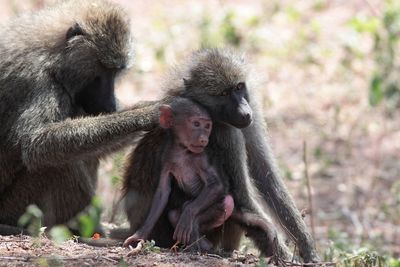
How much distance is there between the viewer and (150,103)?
6113 millimetres

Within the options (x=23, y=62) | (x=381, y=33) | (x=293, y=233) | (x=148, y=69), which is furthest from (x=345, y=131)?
(x=23, y=62)

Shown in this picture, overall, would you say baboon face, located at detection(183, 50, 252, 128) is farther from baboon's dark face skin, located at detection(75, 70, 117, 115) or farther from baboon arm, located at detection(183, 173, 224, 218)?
baboon's dark face skin, located at detection(75, 70, 117, 115)

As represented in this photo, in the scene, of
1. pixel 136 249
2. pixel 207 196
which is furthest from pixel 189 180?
pixel 136 249

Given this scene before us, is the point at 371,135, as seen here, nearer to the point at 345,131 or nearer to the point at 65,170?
the point at 345,131

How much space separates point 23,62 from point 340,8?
7.34 meters

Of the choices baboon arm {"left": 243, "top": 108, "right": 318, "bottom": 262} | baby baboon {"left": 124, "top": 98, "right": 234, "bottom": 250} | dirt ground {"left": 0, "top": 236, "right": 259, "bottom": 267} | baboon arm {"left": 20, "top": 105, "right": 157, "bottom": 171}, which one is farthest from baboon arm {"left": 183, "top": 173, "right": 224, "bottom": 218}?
baboon arm {"left": 243, "top": 108, "right": 318, "bottom": 262}

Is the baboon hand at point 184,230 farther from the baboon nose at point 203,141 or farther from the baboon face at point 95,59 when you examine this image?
the baboon face at point 95,59

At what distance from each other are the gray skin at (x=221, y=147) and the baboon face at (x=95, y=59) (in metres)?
0.40

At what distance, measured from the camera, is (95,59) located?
6.23 meters

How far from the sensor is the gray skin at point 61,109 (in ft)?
19.6

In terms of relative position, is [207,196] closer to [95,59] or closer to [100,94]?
[100,94]

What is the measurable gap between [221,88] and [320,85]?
5.71 meters

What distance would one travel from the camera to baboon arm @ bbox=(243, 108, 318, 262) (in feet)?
20.4

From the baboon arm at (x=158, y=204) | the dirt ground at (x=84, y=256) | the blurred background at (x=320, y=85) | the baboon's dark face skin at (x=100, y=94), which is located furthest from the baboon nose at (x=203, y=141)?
the blurred background at (x=320, y=85)
